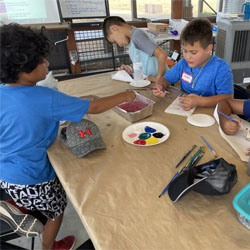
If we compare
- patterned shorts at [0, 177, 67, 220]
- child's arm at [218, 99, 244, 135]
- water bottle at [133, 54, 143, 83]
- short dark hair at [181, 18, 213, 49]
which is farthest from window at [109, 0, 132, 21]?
patterned shorts at [0, 177, 67, 220]

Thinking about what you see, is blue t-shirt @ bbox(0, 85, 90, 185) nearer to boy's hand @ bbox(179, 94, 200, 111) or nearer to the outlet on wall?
boy's hand @ bbox(179, 94, 200, 111)

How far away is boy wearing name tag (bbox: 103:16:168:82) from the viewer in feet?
5.54

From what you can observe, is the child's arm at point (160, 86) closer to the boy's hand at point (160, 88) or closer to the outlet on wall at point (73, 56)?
the boy's hand at point (160, 88)

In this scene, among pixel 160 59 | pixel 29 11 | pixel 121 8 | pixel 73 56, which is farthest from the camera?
pixel 121 8

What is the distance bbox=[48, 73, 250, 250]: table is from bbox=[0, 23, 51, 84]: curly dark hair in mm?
334

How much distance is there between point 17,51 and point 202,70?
0.98 metres

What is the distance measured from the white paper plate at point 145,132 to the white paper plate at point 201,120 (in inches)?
5.8

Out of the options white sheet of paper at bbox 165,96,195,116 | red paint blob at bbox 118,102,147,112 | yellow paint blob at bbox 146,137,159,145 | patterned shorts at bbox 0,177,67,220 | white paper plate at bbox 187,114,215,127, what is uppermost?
red paint blob at bbox 118,102,147,112

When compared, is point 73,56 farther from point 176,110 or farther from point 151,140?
point 151,140

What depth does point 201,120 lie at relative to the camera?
1.05m

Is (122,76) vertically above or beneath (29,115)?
beneath

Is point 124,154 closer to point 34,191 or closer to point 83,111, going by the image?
point 83,111

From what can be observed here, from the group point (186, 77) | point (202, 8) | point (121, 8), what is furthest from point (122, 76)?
point (202, 8)

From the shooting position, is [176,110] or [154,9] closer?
[176,110]
